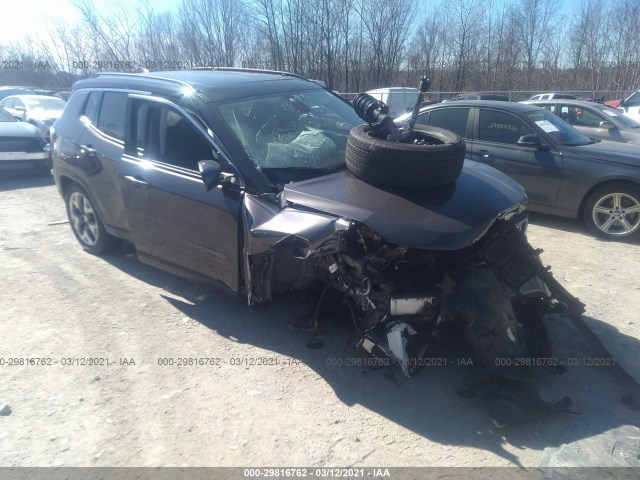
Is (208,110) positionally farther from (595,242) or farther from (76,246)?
(595,242)

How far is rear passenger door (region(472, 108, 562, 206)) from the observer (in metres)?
6.12

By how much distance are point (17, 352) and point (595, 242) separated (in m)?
6.31

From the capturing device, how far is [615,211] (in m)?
5.75

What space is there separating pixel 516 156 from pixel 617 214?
1.46 meters

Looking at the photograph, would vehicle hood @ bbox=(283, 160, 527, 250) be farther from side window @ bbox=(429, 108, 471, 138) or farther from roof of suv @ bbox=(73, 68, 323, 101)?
side window @ bbox=(429, 108, 471, 138)

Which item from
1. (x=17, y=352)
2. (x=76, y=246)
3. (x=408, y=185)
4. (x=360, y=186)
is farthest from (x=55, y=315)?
(x=408, y=185)

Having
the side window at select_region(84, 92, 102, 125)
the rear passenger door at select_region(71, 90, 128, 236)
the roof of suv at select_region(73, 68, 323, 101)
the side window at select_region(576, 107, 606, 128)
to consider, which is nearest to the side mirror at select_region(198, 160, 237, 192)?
the roof of suv at select_region(73, 68, 323, 101)

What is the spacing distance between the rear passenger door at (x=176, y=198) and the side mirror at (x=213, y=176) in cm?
6

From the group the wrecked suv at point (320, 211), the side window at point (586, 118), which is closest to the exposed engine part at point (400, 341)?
the wrecked suv at point (320, 211)

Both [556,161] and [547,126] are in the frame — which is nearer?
[556,161]

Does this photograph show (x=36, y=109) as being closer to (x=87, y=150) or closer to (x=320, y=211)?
(x=87, y=150)

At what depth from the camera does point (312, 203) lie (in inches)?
122

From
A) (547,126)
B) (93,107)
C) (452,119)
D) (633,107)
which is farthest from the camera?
(633,107)

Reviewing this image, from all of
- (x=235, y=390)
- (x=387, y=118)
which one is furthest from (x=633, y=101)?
(x=235, y=390)
